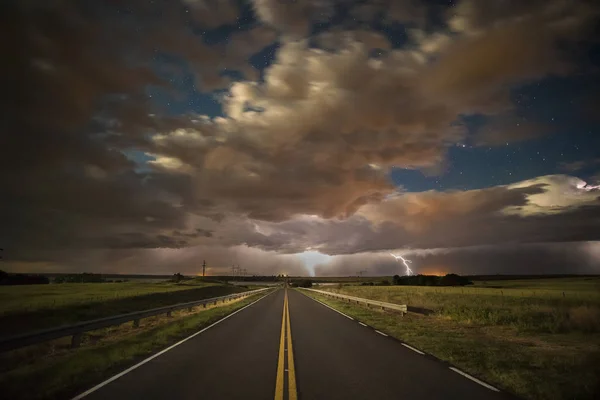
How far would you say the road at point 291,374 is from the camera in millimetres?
7008

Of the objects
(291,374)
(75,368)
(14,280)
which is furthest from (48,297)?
(14,280)

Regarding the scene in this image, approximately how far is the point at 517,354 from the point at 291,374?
7415mm

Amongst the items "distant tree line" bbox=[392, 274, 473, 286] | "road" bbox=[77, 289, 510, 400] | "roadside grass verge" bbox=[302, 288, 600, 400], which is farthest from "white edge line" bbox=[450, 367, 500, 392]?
"distant tree line" bbox=[392, 274, 473, 286]

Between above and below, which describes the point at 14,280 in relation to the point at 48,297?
above

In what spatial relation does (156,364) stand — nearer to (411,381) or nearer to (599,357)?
(411,381)

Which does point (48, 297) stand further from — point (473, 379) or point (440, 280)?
point (440, 280)

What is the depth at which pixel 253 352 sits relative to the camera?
11.4m

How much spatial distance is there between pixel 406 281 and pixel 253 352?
141 m

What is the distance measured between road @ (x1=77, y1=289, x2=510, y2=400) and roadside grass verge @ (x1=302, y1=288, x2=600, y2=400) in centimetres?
87

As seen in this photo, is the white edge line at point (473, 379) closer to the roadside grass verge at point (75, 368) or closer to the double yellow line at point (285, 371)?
the double yellow line at point (285, 371)

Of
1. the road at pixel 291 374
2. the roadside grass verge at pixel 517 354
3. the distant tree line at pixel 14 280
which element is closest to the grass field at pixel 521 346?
the roadside grass verge at pixel 517 354

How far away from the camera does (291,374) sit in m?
8.49

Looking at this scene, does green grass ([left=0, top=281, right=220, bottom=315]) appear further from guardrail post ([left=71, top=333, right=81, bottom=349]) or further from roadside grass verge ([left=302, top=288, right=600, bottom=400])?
roadside grass verge ([left=302, top=288, right=600, bottom=400])

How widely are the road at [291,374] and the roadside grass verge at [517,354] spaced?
87 cm
